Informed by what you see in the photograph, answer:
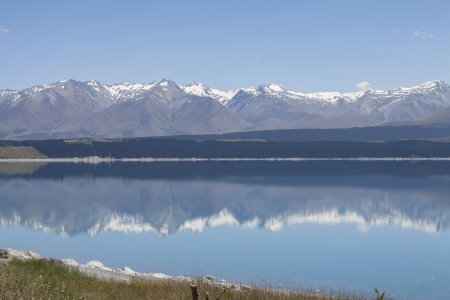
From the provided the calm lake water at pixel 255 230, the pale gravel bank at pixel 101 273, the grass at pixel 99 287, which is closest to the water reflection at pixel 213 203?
the calm lake water at pixel 255 230

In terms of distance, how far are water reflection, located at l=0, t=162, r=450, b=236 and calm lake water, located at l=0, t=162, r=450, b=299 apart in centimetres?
24

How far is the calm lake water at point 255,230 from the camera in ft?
150

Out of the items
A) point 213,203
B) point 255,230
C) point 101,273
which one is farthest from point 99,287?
point 213,203

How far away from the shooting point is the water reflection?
263 feet

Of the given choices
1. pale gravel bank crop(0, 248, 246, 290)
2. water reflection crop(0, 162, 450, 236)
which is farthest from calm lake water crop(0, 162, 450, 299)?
pale gravel bank crop(0, 248, 246, 290)

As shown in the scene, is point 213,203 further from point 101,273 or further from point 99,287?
point 99,287

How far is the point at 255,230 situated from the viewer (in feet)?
240

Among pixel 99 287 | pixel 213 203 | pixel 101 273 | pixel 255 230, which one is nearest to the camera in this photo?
pixel 99 287

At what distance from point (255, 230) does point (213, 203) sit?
34.3 m

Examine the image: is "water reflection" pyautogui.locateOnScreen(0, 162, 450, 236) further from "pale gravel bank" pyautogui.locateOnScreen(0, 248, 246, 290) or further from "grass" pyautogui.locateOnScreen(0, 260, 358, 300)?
"grass" pyautogui.locateOnScreen(0, 260, 358, 300)

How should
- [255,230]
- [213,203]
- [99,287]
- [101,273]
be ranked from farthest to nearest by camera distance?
[213,203]
[255,230]
[101,273]
[99,287]

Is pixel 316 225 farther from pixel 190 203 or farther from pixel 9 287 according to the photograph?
pixel 9 287

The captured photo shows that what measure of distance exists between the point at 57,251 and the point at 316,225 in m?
35.2

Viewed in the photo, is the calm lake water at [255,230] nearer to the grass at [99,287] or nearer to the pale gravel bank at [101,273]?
the pale gravel bank at [101,273]
